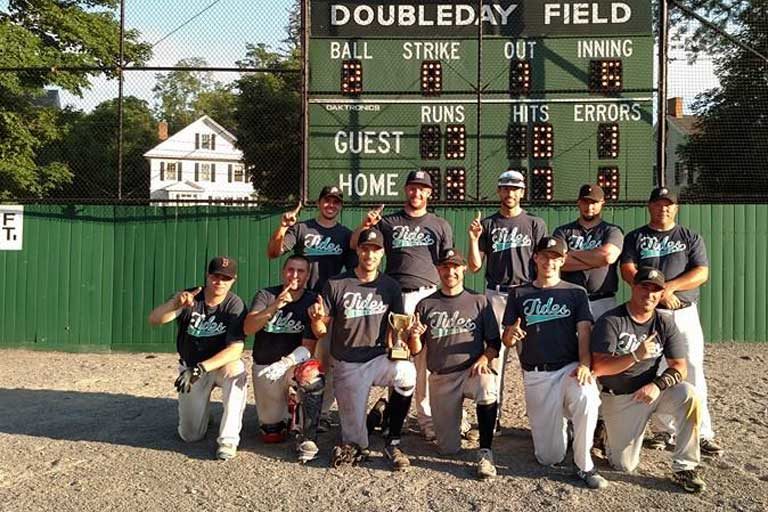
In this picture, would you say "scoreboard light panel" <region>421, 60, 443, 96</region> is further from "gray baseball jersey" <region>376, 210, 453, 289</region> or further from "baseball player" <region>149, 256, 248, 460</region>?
"baseball player" <region>149, 256, 248, 460</region>

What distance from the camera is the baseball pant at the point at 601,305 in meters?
5.00

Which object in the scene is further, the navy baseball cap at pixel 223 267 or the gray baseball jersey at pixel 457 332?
the navy baseball cap at pixel 223 267

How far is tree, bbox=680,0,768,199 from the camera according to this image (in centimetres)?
1404

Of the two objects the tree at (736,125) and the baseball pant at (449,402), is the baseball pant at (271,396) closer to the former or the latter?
the baseball pant at (449,402)

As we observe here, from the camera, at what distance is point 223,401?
491cm

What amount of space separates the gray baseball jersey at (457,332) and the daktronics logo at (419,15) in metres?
5.94

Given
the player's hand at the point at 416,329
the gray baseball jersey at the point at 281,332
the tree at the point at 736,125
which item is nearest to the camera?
the player's hand at the point at 416,329

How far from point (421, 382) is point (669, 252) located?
6.50ft

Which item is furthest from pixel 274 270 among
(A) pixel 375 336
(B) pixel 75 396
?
(A) pixel 375 336

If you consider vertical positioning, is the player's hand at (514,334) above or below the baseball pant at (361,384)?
above

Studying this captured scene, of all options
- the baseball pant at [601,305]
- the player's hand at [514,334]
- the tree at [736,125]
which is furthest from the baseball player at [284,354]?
the tree at [736,125]

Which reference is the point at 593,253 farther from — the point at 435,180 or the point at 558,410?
the point at 435,180

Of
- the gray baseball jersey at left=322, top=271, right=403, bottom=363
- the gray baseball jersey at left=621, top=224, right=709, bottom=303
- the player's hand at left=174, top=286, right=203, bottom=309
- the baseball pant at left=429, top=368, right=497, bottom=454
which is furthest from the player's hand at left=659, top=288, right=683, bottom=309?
the player's hand at left=174, top=286, right=203, bottom=309

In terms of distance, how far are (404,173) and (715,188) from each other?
8537mm
